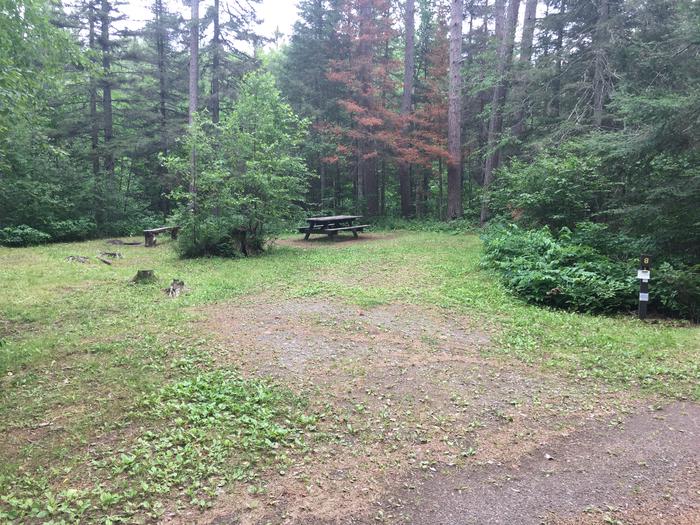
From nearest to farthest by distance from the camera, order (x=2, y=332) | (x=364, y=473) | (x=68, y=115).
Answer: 1. (x=364, y=473)
2. (x=2, y=332)
3. (x=68, y=115)

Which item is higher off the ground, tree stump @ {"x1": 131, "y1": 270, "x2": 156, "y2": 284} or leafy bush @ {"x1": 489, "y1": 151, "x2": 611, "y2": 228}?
leafy bush @ {"x1": 489, "y1": 151, "x2": 611, "y2": 228}

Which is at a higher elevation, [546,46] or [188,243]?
[546,46]

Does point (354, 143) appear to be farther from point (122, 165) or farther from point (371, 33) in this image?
point (122, 165)

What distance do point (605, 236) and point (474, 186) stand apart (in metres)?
15.9

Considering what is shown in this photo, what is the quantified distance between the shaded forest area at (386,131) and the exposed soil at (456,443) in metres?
3.07

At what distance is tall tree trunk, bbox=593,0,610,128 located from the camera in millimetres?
11516

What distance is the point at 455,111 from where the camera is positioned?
16.9 meters

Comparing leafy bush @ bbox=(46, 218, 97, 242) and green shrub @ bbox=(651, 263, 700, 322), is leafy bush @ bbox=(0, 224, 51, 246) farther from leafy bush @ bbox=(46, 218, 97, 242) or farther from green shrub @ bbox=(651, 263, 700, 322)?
green shrub @ bbox=(651, 263, 700, 322)

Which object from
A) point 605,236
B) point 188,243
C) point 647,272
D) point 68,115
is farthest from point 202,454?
point 68,115

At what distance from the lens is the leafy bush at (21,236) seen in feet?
45.1

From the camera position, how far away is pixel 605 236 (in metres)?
8.45

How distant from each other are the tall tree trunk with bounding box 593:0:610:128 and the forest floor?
7864mm

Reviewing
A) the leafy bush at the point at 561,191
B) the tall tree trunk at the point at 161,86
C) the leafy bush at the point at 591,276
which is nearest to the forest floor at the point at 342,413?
the leafy bush at the point at 591,276

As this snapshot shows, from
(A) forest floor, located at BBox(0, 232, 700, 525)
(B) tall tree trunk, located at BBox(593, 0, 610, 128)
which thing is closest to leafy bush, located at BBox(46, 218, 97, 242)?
(A) forest floor, located at BBox(0, 232, 700, 525)
